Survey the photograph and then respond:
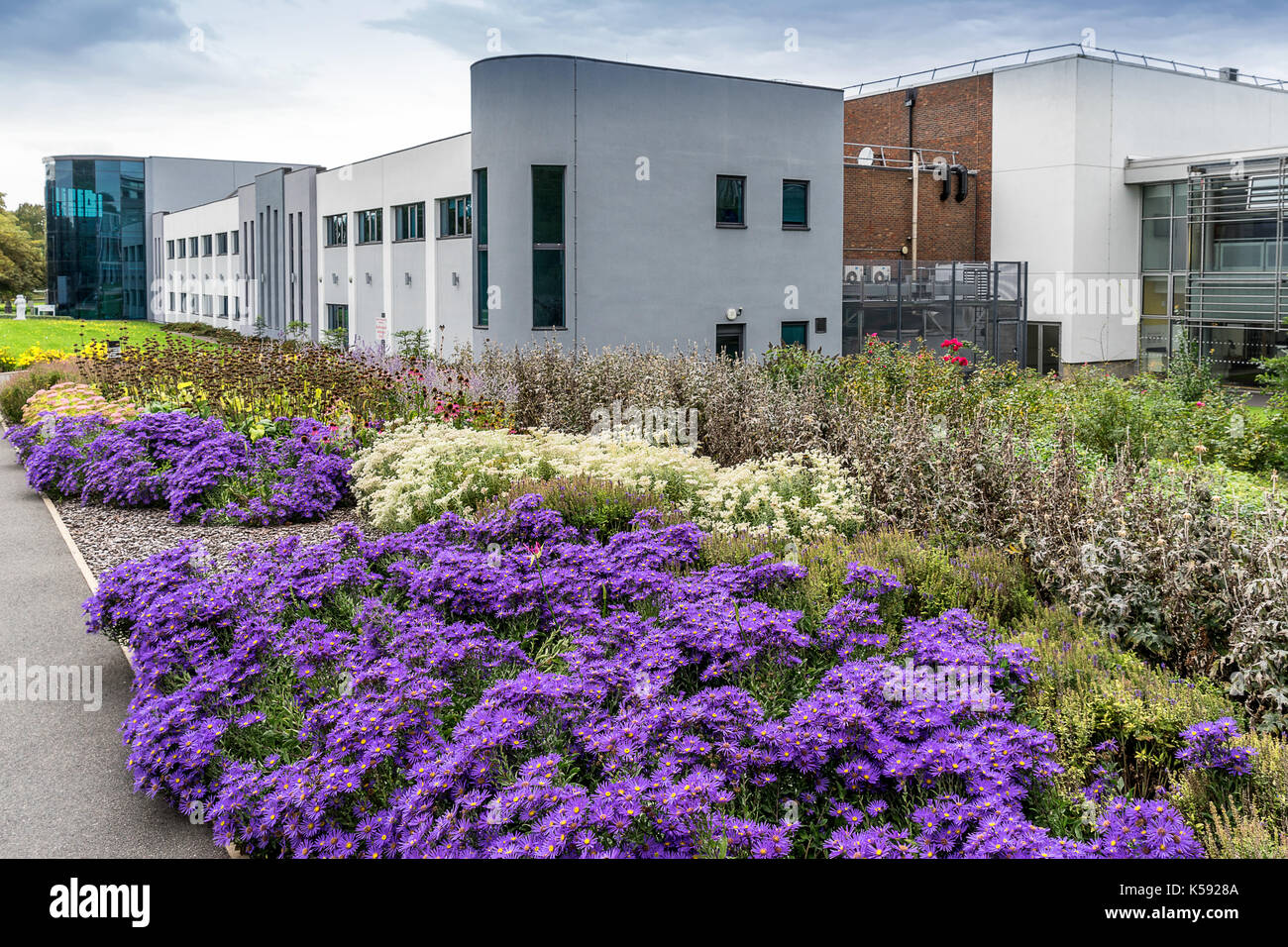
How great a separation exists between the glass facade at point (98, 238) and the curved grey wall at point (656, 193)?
171 ft

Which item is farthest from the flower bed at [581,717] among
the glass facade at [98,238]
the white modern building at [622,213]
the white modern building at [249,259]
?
the glass facade at [98,238]

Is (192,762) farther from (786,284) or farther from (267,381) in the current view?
(786,284)

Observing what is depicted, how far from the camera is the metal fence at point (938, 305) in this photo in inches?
1147

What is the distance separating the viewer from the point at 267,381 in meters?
Result: 14.3

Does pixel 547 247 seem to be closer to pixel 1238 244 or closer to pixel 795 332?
pixel 795 332

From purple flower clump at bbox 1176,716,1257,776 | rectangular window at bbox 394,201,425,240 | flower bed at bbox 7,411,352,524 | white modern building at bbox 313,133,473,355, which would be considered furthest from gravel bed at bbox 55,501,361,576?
rectangular window at bbox 394,201,425,240

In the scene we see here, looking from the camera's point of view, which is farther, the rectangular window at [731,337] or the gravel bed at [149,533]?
the rectangular window at [731,337]

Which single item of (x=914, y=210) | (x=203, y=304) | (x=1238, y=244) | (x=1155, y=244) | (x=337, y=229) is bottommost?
(x=203, y=304)

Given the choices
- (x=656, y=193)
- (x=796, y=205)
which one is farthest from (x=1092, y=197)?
(x=656, y=193)

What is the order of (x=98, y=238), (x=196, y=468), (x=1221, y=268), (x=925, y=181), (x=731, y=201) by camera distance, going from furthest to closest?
1. (x=98, y=238)
2. (x=925, y=181)
3. (x=1221, y=268)
4. (x=731, y=201)
5. (x=196, y=468)

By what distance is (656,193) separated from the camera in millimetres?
23766

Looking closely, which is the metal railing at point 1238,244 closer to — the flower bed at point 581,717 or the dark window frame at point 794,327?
A: the dark window frame at point 794,327

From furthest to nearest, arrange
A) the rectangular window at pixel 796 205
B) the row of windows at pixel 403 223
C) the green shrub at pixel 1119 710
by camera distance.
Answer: the row of windows at pixel 403 223 < the rectangular window at pixel 796 205 < the green shrub at pixel 1119 710

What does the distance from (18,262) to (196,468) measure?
66.4 m
